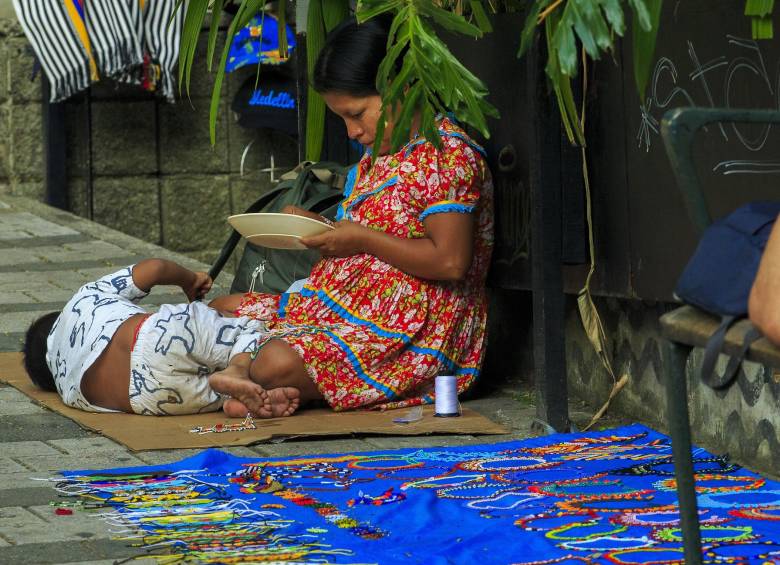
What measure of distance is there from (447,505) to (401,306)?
4.85ft

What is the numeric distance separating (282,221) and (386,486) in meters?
1.44

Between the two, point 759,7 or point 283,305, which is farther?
point 283,305

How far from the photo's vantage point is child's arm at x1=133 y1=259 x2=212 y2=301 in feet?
15.5

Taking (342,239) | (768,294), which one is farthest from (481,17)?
(768,294)

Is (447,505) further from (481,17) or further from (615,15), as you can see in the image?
(481,17)

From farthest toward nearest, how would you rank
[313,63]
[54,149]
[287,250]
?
[54,149], [287,250], [313,63]

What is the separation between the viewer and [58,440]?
4.12 meters

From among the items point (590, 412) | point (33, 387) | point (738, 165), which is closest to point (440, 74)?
point (738, 165)

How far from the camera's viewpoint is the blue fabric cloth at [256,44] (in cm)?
877

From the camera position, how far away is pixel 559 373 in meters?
4.15

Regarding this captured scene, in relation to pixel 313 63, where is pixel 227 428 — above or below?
below

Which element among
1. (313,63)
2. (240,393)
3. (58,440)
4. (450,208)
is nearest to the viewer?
(58,440)

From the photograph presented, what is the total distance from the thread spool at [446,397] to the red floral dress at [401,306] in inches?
6.6

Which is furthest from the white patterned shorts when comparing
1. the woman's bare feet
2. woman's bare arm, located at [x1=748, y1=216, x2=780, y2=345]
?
A: woman's bare arm, located at [x1=748, y1=216, x2=780, y2=345]
